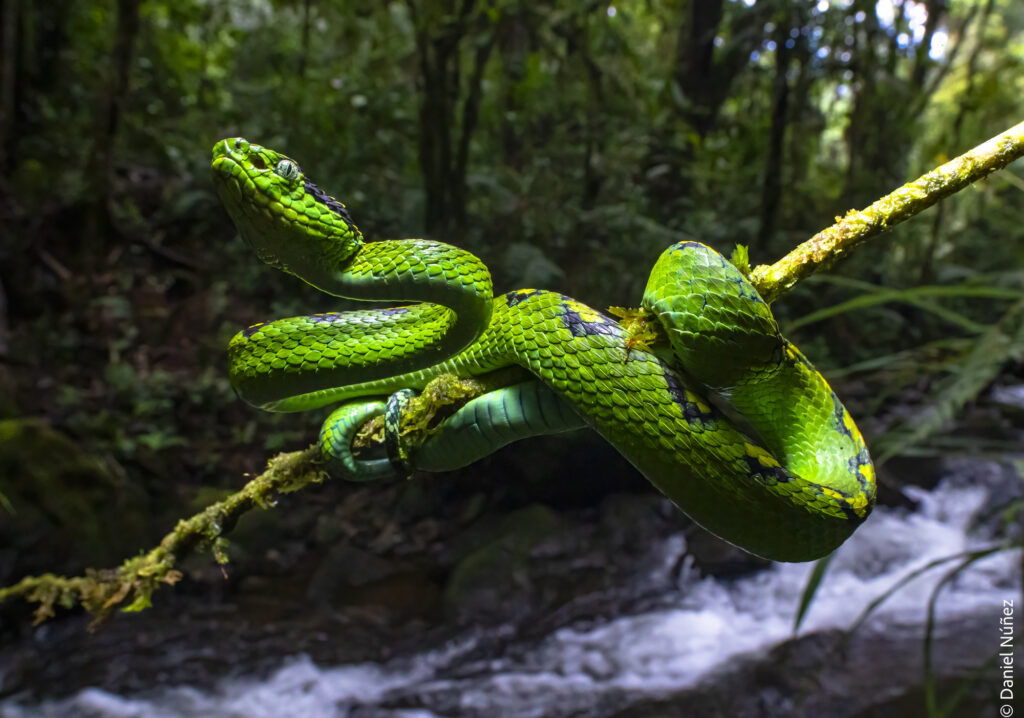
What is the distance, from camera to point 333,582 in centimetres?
407

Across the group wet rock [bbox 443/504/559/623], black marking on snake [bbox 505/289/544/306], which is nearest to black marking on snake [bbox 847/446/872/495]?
black marking on snake [bbox 505/289/544/306]

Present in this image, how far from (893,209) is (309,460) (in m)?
1.10

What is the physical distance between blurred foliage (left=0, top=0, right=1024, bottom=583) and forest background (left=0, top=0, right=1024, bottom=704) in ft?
0.09

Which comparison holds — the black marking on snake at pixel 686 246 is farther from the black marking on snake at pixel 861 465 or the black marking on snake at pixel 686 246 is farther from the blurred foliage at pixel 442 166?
the blurred foliage at pixel 442 166

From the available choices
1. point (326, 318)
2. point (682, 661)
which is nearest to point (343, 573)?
point (682, 661)

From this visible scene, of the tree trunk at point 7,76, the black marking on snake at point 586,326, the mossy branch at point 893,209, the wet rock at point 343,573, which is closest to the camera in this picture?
the mossy branch at point 893,209

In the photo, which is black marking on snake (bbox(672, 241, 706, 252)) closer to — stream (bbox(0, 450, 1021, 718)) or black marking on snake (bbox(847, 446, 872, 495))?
black marking on snake (bbox(847, 446, 872, 495))

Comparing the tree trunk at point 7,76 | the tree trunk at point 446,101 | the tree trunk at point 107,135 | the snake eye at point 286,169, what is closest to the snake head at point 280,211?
the snake eye at point 286,169

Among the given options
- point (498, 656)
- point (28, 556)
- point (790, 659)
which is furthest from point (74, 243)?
point (790, 659)

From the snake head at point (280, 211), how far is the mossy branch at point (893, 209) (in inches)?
27.8

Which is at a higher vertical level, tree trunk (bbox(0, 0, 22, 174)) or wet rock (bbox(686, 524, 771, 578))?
tree trunk (bbox(0, 0, 22, 174))

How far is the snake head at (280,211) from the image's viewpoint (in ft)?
3.22

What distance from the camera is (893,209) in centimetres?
93

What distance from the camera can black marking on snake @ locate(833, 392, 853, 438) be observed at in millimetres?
1185
